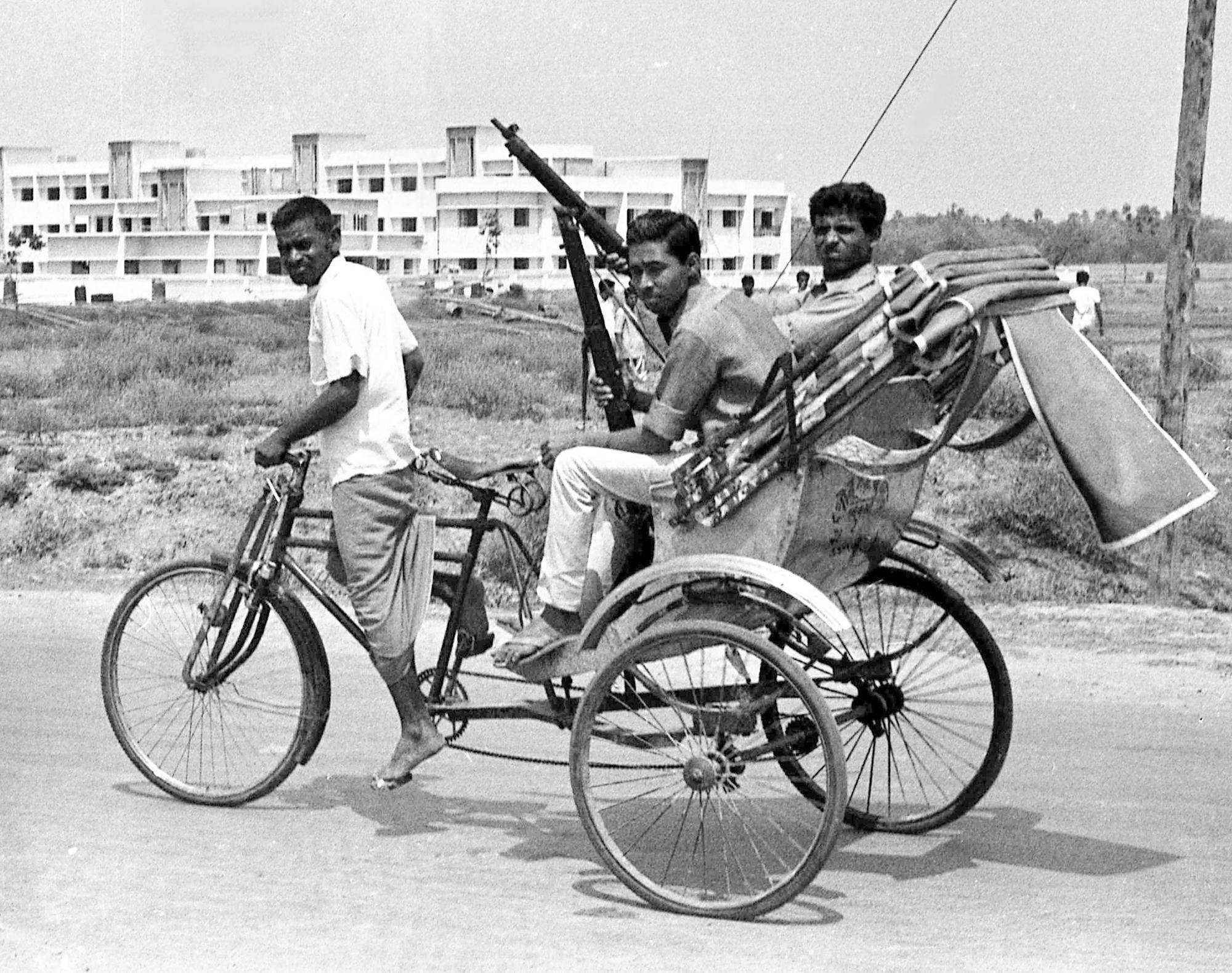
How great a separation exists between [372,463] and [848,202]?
1.65 m

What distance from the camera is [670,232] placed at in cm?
502

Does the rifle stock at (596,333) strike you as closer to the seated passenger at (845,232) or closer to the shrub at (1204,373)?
the seated passenger at (845,232)

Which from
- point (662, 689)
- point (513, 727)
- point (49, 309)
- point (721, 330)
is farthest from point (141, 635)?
point (49, 309)

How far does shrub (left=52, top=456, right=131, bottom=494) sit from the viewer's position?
12672 millimetres

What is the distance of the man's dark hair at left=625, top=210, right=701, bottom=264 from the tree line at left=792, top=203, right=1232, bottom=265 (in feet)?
165

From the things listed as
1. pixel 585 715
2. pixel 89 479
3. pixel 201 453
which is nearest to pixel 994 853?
pixel 585 715

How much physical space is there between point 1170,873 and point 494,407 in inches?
507

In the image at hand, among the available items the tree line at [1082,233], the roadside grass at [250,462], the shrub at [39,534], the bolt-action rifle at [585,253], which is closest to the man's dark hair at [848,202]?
the bolt-action rifle at [585,253]

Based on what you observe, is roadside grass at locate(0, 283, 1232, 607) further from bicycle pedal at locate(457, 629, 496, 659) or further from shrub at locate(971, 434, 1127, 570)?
bicycle pedal at locate(457, 629, 496, 659)

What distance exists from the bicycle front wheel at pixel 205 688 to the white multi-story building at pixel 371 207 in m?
69.3

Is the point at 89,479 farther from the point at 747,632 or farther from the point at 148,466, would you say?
the point at 747,632

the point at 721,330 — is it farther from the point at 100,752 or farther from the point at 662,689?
the point at 100,752

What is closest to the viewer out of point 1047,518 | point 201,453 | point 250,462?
point 1047,518

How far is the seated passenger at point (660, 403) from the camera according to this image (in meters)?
4.91
